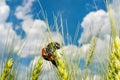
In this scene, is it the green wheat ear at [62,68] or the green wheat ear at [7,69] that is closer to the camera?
A: the green wheat ear at [62,68]

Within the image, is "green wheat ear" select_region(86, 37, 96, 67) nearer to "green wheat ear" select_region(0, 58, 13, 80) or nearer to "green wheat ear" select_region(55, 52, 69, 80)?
Answer: "green wheat ear" select_region(55, 52, 69, 80)

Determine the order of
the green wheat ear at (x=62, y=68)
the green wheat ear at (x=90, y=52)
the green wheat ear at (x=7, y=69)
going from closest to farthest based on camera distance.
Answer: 1. the green wheat ear at (x=62, y=68)
2. the green wheat ear at (x=90, y=52)
3. the green wheat ear at (x=7, y=69)

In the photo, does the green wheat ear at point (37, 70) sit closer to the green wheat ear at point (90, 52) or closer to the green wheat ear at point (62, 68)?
the green wheat ear at point (90, 52)

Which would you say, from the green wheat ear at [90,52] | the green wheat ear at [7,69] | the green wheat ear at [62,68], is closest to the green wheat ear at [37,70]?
the green wheat ear at [7,69]

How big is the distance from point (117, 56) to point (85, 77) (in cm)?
73

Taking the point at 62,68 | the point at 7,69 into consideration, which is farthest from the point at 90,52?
the point at 7,69

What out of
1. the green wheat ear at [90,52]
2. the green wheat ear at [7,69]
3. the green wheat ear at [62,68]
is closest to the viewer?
the green wheat ear at [62,68]

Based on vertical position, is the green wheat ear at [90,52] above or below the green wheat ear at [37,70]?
above

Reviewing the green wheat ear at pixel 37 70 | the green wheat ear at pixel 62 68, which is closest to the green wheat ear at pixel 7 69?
the green wheat ear at pixel 37 70

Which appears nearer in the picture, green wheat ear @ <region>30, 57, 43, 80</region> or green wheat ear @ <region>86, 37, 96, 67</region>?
green wheat ear @ <region>86, 37, 96, 67</region>

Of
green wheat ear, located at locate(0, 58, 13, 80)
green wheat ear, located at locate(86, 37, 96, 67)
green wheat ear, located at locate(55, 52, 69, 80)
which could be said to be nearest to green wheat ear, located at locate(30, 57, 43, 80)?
green wheat ear, located at locate(0, 58, 13, 80)

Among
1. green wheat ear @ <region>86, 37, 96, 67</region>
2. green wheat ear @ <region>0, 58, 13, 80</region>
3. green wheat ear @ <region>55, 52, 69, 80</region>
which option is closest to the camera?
→ green wheat ear @ <region>55, 52, 69, 80</region>

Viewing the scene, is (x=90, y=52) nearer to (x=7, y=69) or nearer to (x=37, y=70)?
(x=37, y=70)

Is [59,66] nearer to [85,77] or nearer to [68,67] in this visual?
[68,67]
